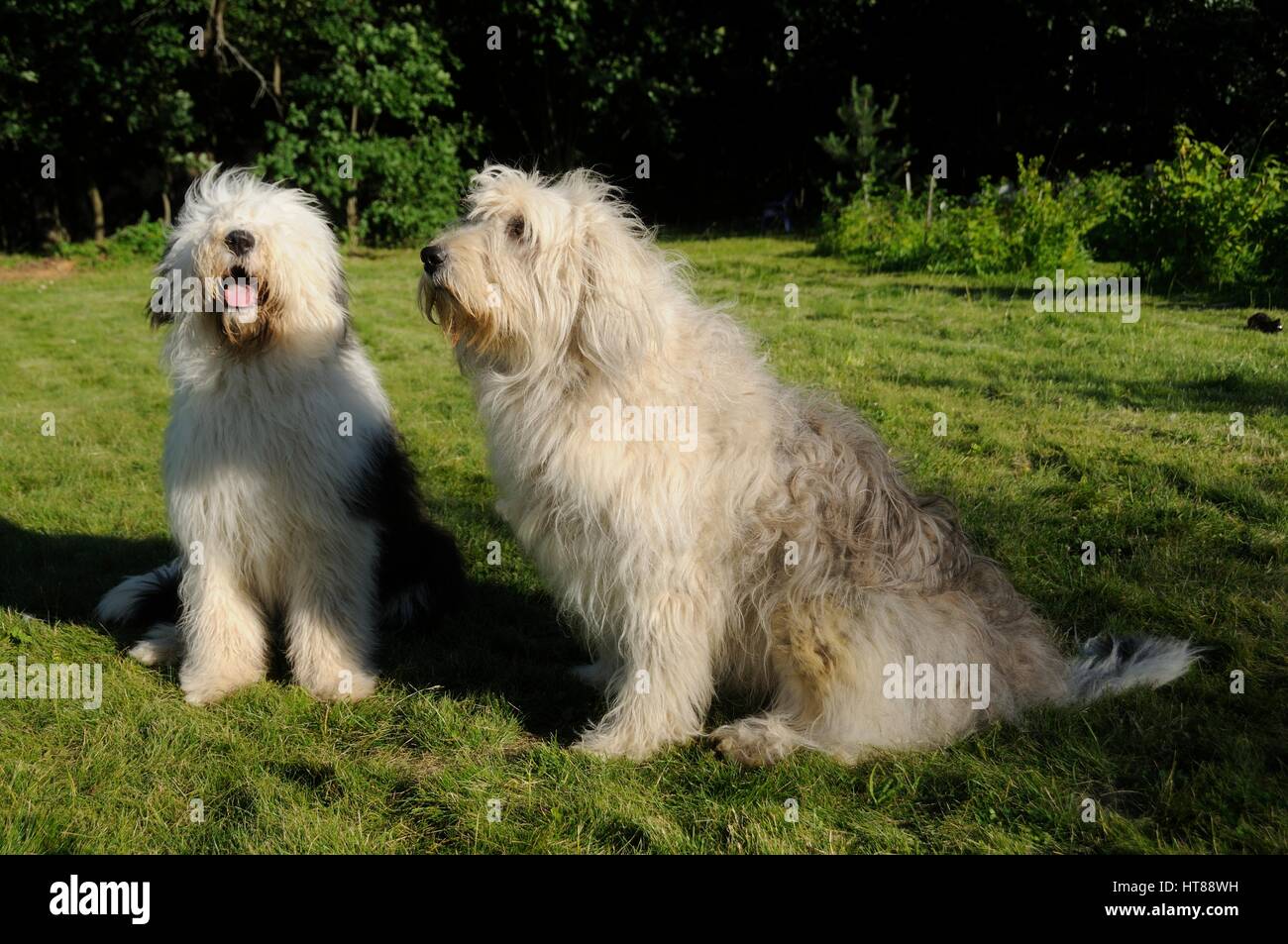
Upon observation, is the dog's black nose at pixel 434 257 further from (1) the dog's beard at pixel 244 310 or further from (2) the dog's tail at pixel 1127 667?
(2) the dog's tail at pixel 1127 667

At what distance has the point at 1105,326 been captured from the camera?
28.5 feet

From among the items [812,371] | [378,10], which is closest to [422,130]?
[378,10]

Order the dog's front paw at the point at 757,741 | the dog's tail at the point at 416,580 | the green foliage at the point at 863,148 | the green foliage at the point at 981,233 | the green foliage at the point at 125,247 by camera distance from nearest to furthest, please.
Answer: the dog's front paw at the point at 757,741 < the dog's tail at the point at 416,580 < the green foliage at the point at 981,233 < the green foliage at the point at 125,247 < the green foliage at the point at 863,148

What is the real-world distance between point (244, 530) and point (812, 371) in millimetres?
5009

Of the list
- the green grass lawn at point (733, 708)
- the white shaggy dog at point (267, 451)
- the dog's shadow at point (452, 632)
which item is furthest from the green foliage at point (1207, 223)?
the white shaggy dog at point (267, 451)

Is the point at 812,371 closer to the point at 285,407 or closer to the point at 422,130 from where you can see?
the point at 285,407

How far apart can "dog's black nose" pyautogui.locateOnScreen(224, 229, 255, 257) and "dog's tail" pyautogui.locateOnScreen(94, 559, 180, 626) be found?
1628 millimetres

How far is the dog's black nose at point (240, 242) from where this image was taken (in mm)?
3680

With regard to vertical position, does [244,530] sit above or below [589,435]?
below

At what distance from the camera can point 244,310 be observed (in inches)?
145

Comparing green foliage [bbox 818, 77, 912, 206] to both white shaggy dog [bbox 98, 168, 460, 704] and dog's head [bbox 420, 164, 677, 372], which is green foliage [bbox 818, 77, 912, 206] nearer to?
white shaggy dog [bbox 98, 168, 460, 704]

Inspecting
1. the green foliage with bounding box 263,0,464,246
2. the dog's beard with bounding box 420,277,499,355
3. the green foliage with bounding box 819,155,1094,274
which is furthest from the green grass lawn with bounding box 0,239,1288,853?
the green foliage with bounding box 263,0,464,246

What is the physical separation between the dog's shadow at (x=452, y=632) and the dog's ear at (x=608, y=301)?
4.97 ft

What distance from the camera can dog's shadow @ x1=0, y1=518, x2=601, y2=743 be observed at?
402cm
